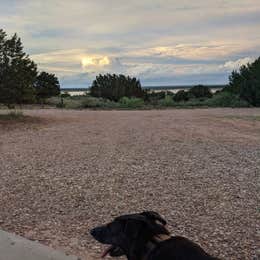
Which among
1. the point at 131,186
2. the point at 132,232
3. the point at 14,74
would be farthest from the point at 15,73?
the point at 132,232

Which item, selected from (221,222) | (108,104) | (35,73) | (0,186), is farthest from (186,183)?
(108,104)

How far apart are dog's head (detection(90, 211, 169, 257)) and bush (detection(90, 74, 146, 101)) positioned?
133 feet

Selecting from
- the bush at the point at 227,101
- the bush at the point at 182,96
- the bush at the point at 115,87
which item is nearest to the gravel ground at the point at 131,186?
the bush at the point at 227,101

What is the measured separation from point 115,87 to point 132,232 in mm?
41594

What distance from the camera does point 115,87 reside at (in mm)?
45406

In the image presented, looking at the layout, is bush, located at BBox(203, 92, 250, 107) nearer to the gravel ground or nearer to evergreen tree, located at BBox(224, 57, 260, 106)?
evergreen tree, located at BBox(224, 57, 260, 106)

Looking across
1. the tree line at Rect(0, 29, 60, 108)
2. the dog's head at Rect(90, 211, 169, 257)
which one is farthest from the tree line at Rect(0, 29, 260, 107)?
the dog's head at Rect(90, 211, 169, 257)

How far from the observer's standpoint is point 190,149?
41.1ft

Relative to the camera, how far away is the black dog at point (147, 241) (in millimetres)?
3844

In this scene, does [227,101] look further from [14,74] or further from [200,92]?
[14,74]

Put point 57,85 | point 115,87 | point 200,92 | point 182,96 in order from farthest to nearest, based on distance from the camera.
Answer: point 200,92
point 115,87
point 182,96
point 57,85

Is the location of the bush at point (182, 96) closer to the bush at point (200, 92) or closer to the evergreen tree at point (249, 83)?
the bush at point (200, 92)

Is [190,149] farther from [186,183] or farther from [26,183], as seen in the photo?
[26,183]

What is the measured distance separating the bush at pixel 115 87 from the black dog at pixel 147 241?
133 ft
